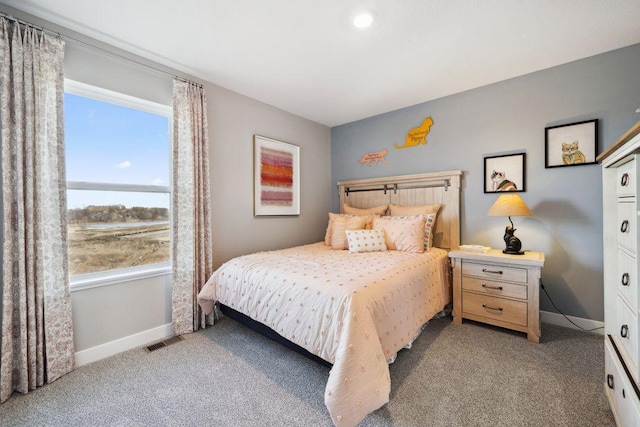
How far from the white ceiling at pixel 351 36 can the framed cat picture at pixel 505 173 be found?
0.86 metres

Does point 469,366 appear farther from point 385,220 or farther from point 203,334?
point 203,334

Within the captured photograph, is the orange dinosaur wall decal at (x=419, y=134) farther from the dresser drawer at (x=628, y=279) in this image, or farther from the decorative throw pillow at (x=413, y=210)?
the dresser drawer at (x=628, y=279)

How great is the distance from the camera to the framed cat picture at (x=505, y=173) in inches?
106

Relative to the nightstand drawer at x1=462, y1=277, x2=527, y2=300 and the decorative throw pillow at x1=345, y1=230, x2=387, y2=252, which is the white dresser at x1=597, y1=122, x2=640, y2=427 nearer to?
the nightstand drawer at x1=462, y1=277, x2=527, y2=300

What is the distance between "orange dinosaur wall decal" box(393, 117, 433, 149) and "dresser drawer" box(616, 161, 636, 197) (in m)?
2.04

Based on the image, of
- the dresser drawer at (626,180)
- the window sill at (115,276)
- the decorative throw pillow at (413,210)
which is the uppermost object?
the dresser drawer at (626,180)

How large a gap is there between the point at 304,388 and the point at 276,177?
8.01 feet

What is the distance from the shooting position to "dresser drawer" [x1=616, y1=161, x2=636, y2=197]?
1.16 metres

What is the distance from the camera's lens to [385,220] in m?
3.09

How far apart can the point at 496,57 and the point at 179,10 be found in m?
2.64

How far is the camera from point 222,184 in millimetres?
2885

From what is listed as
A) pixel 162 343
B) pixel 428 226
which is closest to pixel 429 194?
pixel 428 226

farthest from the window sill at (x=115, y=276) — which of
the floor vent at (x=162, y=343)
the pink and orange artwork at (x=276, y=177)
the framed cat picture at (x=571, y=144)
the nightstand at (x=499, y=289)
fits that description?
the framed cat picture at (x=571, y=144)

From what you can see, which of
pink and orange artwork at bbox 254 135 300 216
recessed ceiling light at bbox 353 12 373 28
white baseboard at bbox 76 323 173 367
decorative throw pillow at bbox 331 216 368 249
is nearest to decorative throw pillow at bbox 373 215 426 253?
decorative throw pillow at bbox 331 216 368 249
